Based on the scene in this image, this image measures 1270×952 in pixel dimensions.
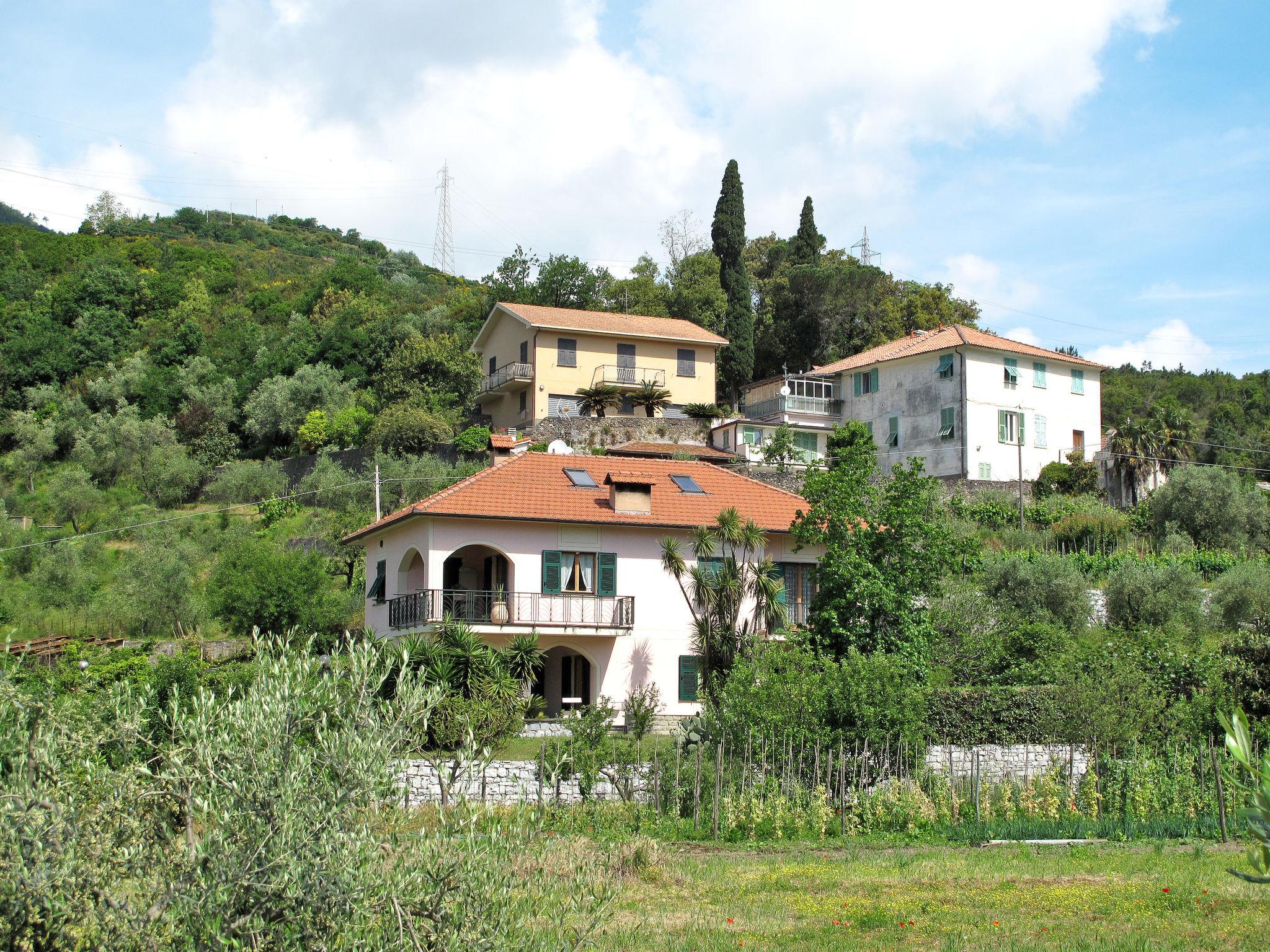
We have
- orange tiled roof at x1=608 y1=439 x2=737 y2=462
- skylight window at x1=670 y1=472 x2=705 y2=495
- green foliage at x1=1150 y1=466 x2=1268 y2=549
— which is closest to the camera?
skylight window at x1=670 y1=472 x2=705 y2=495

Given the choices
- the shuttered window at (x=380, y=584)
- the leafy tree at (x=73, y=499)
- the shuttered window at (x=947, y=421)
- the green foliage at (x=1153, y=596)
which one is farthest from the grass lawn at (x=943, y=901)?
the leafy tree at (x=73, y=499)

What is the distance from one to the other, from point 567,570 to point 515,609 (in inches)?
72.5

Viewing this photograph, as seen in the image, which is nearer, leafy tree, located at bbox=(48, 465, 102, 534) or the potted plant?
the potted plant

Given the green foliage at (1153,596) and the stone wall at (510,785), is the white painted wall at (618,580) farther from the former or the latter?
the green foliage at (1153,596)

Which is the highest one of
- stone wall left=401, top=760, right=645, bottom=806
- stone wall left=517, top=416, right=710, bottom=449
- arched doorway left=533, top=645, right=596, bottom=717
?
stone wall left=517, top=416, right=710, bottom=449

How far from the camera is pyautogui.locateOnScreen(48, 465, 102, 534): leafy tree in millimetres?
54062

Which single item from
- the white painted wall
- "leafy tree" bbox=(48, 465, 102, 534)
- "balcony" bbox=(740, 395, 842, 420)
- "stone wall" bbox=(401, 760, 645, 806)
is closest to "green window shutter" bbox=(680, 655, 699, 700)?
the white painted wall

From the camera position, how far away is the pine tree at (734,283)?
66000mm

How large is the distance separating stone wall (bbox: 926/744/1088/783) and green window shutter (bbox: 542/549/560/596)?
11.8m

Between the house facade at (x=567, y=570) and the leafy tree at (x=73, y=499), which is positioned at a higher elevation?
the leafy tree at (x=73, y=499)

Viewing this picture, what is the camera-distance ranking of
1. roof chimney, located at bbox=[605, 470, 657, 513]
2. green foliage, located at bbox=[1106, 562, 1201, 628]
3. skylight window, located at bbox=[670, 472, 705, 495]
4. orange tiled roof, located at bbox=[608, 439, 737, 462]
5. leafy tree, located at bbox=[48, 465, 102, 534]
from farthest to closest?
leafy tree, located at bbox=[48, 465, 102, 534] < orange tiled roof, located at bbox=[608, 439, 737, 462] < green foliage, located at bbox=[1106, 562, 1201, 628] < skylight window, located at bbox=[670, 472, 705, 495] < roof chimney, located at bbox=[605, 470, 657, 513]

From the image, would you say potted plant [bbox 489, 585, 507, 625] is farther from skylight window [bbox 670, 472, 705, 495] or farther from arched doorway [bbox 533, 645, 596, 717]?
skylight window [bbox 670, 472, 705, 495]

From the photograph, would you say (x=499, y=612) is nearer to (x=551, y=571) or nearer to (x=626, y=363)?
(x=551, y=571)

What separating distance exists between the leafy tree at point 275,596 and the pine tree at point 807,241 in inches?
1636
